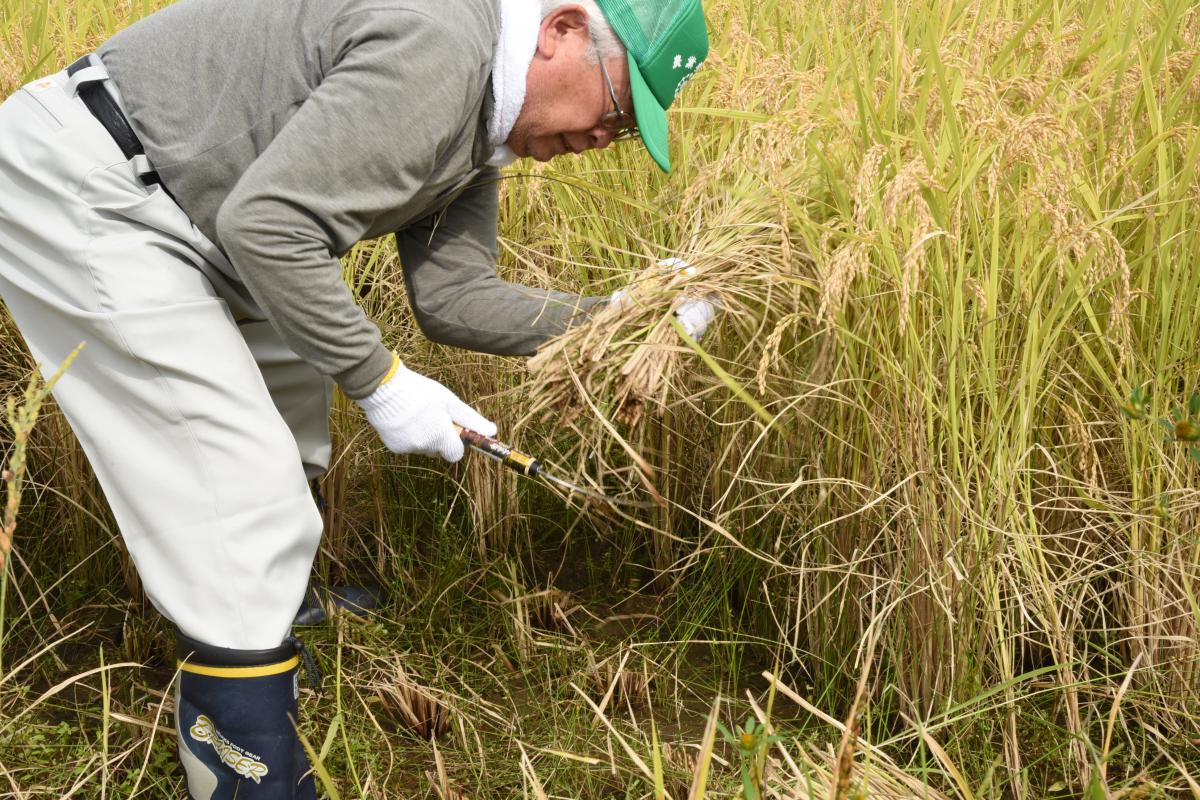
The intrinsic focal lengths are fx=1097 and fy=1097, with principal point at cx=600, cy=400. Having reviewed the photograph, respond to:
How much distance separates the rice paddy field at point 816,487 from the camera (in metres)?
1.54

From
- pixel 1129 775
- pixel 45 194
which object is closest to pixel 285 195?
pixel 45 194

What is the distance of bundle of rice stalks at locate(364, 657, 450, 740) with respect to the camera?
1.93 m

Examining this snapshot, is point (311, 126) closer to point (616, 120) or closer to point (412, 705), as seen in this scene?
point (616, 120)

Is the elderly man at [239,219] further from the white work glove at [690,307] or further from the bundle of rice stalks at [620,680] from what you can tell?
the bundle of rice stalks at [620,680]

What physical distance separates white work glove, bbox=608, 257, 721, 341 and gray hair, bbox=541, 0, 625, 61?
1.05 ft

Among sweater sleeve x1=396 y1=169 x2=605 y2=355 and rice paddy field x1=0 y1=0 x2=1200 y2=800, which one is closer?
rice paddy field x1=0 y1=0 x2=1200 y2=800

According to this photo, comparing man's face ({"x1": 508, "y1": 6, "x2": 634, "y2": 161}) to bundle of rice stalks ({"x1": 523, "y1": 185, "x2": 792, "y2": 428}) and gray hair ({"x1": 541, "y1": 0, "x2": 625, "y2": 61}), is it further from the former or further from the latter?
bundle of rice stalks ({"x1": 523, "y1": 185, "x2": 792, "y2": 428})

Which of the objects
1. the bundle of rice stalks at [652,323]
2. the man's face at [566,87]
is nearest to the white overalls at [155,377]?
the bundle of rice stalks at [652,323]

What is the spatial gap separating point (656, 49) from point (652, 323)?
1.30ft

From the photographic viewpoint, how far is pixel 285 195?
141 centimetres

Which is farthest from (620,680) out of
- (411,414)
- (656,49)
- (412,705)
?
(656,49)

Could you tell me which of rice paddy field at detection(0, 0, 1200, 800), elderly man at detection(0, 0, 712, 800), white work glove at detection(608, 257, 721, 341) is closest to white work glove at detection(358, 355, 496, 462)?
elderly man at detection(0, 0, 712, 800)

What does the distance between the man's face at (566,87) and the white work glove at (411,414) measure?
0.42 meters

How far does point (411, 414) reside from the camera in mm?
1706
